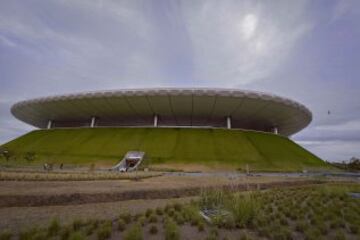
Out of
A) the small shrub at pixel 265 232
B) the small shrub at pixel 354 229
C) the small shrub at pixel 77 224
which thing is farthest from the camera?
the small shrub at pixel 354 229

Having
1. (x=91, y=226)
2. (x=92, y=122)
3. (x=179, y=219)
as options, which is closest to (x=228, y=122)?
(x=92, y=122)

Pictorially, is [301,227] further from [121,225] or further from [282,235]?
[121,225]

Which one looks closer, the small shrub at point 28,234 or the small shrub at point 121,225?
the small shrub at point 28,234

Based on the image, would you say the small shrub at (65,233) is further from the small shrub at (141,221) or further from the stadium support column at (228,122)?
the stadium support column at (228,122)

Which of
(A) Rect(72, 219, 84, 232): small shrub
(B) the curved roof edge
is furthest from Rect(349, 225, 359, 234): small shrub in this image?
(B) the curved roof edge

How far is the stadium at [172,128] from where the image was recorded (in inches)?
1351

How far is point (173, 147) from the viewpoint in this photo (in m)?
35.9

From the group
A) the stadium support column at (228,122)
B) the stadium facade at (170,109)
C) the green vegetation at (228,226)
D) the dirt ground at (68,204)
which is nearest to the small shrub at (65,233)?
the green vegetation at (228,226)

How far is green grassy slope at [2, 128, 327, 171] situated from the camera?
33250 mm

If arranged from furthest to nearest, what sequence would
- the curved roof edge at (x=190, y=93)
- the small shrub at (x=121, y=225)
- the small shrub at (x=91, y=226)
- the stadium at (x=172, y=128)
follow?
the curved roof edge at (x=190, y=93) → the stadium at (x=172, y=128) → the small shrub at (x=121, y=225) → the small shrub at (x=91, y=226)

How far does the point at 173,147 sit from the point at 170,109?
7.86 m

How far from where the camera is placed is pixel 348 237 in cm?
494

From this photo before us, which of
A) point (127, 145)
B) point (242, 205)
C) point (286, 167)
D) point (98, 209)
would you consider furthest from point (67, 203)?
point (286, 167)

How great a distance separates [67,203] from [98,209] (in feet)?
5.44
